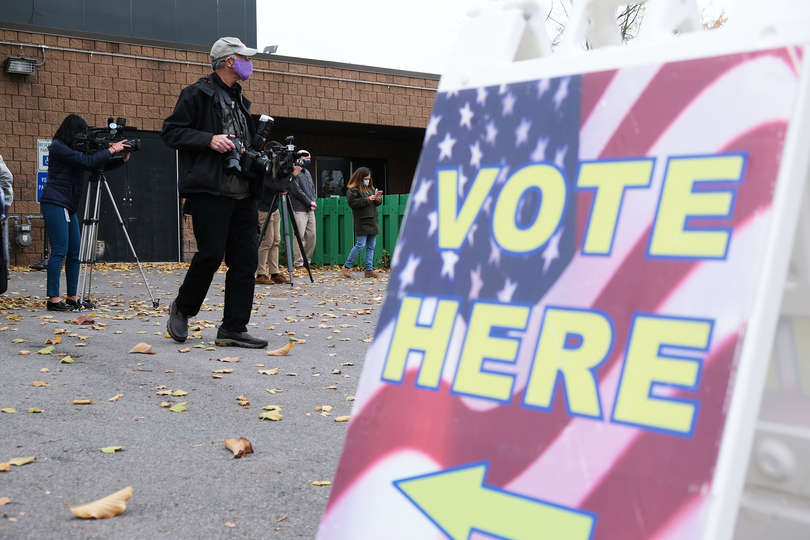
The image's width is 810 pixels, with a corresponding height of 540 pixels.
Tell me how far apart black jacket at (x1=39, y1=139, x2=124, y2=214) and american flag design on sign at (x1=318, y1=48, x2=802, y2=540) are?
6.59 metres

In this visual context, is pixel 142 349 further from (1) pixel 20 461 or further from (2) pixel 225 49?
(1) pixel 20 461

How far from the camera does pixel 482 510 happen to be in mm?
1431

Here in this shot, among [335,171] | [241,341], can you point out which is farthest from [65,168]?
[335,171]

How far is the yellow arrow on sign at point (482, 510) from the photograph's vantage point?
1.33 meters

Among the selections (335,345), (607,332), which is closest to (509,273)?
(607,332)

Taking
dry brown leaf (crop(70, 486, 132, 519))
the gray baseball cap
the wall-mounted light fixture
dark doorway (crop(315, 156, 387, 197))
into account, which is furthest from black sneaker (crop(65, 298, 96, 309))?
dark doorway (crop(315, 156, 387, 197))

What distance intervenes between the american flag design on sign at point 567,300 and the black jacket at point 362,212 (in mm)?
10938

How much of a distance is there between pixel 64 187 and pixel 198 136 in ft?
10.8

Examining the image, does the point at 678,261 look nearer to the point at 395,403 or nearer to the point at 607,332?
the point at 607,332

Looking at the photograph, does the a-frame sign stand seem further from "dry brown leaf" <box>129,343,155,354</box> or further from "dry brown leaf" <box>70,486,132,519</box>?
"dry brown leaf" <box>129,343,155,354</box>

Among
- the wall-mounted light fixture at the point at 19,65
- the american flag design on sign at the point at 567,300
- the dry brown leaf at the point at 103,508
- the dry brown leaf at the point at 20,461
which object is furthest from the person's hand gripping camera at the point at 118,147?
the wall-mounted light fixture at the point at 19,65

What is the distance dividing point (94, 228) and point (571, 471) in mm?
7839

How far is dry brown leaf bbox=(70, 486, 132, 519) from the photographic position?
2.44m

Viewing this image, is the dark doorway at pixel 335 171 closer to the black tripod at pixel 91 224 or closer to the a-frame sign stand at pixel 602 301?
the black tripod at pixel 91 224
